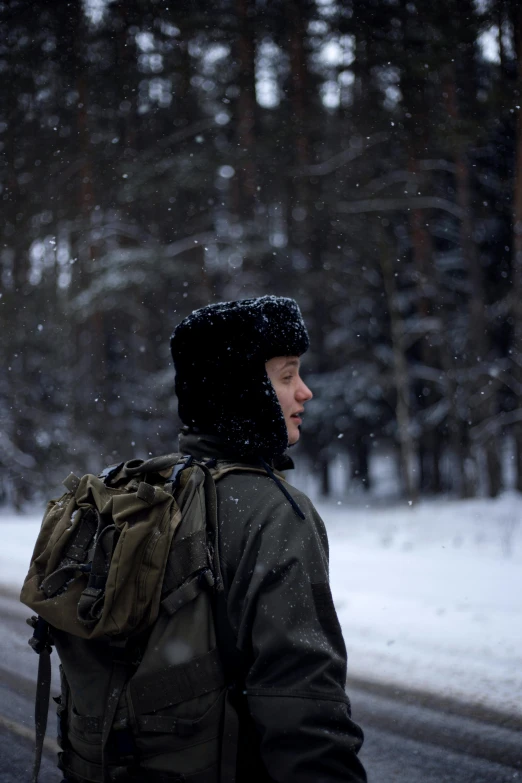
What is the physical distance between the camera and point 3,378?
1959 cm

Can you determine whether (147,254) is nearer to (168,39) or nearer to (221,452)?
(168,39)

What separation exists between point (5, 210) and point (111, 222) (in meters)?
2.84

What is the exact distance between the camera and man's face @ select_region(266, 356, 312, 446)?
2.12 meters

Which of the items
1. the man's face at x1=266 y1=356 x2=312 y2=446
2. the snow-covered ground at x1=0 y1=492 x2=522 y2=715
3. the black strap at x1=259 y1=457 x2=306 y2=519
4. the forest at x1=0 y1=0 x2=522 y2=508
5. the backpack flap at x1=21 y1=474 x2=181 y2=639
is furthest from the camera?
the forest at x1=0 y1=0 x2=522 y2=508

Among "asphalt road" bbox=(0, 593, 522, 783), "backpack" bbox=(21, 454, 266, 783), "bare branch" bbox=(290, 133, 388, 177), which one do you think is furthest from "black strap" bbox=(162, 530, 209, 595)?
"bare branch" bbox=(290, 133, 388, 177)

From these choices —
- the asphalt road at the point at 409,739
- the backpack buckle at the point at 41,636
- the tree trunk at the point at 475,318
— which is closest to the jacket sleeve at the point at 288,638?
the backpack buckle at the point at 41,636

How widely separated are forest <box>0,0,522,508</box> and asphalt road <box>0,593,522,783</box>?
12267 millimetres

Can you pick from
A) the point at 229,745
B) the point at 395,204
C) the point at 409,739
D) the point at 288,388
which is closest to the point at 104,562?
the point at 229,745

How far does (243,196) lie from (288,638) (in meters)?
17.4

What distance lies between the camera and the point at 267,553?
1773mm

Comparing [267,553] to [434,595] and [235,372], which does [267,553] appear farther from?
[434,595]

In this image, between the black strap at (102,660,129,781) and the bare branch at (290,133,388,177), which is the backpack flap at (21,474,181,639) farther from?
the bare branch at (290,133,388,177)

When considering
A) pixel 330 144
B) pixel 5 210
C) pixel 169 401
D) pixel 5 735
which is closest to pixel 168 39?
pixel 330 144

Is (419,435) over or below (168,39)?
below
